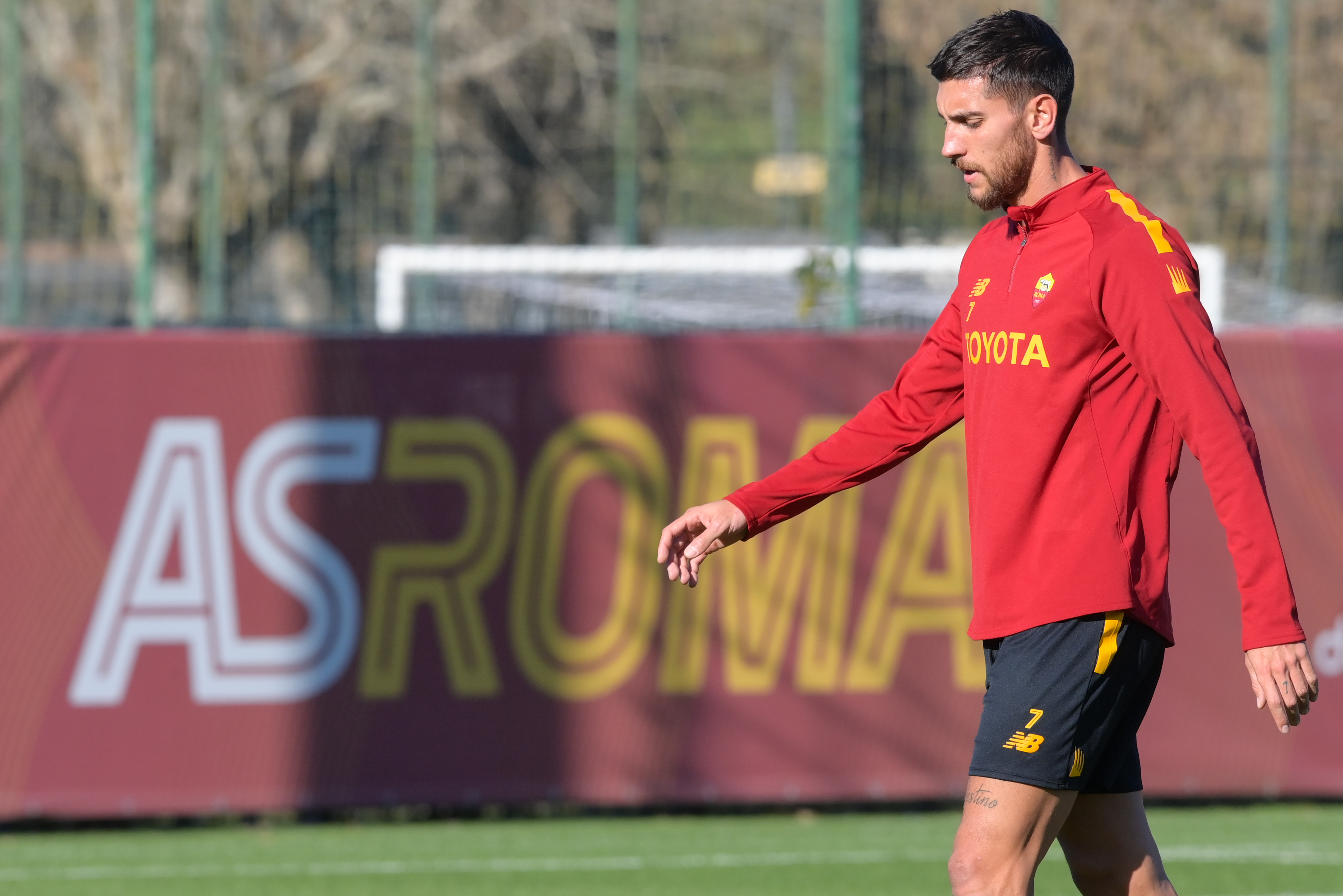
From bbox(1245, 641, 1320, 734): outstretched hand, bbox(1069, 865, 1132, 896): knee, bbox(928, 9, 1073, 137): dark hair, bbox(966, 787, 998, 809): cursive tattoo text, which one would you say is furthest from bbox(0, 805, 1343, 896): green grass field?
bbox(928, 9, 1073, 137): dark hair

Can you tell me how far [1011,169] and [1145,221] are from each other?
0.28m

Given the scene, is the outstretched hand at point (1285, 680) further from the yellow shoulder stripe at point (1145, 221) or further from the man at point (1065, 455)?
the yellow shoulder stripe at point (1145, 221)

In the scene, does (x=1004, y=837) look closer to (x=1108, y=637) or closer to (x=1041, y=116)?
(x=1108, y=637)

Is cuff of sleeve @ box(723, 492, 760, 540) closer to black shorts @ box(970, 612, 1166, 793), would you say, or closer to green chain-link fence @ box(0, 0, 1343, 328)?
black shorts @ box(970, 612, 1166, 793)

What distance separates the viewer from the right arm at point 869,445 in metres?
3.68

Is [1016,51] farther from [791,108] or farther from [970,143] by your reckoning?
[791,108]

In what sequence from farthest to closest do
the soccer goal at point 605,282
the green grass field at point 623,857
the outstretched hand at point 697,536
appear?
1. the soccer goal at point 605,282
2. the green grass field at point 623,857
3. the outstretched hand at point 697,536

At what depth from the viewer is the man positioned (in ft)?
10.5

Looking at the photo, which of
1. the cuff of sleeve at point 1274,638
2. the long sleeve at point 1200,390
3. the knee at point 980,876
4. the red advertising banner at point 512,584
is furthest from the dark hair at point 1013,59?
the red advertising banner at point 512,584

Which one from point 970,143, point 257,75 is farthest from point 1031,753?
point 257,75

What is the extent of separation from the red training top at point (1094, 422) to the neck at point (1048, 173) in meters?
0.03

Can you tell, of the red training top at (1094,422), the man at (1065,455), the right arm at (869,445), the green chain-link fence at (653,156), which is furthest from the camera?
the green chain-link fence at (653,156)

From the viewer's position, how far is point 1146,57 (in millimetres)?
11453

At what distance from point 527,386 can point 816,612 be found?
1.51 meters
